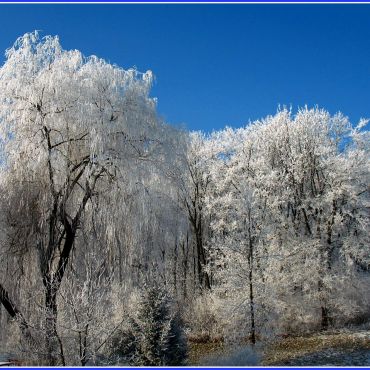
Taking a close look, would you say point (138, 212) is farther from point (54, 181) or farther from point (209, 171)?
point (209, 171)

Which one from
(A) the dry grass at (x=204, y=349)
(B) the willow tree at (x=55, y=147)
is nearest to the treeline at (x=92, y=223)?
(B) the willow tree at (x=55, y=147)

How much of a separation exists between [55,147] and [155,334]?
531 centimetres

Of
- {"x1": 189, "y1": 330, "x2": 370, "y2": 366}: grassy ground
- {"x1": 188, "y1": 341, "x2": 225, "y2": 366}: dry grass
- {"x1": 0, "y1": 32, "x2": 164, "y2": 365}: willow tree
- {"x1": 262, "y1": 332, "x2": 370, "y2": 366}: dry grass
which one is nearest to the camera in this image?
{"x1": 0, "y1": 32, "x2": 164, "y2": 365}: willow tree

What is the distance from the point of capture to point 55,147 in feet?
42.2

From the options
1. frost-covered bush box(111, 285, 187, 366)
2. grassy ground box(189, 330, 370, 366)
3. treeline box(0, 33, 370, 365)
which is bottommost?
grassy ground box(189, 330, 370, 366)

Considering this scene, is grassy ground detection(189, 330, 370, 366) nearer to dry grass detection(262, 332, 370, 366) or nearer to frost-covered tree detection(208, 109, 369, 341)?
dry grass detection(262, 332, 370, 366)

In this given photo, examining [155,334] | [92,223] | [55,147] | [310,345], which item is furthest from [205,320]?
[55,147]

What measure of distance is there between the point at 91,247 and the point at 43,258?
4.12 ft

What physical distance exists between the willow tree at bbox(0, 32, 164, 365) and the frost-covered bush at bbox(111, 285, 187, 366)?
85.6 inches

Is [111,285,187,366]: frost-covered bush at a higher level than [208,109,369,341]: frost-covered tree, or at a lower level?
lower

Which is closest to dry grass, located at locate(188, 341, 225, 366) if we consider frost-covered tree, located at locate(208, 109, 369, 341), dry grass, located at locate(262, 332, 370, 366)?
frost-covered tree, located at locate(208, 109, 369, 341)

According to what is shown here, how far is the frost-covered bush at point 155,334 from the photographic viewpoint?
11.7 meters

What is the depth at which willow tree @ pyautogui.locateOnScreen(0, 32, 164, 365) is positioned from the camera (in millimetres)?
12492

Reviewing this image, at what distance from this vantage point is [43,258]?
1266 cm
